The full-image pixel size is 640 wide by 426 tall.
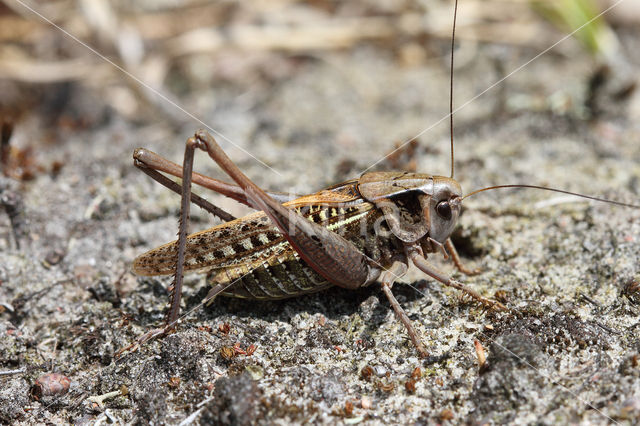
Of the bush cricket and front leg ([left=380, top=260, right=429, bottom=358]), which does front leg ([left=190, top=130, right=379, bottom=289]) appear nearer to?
the bush cricket

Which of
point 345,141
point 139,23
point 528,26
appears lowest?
point 345,141

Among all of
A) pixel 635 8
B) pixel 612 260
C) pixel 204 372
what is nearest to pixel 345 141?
pixel 612 260

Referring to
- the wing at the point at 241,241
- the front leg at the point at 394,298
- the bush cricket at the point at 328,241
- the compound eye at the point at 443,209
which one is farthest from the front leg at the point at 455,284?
the wing at the point at 241,241

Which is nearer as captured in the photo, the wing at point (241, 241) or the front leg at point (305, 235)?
the front leg at point (305, 235)

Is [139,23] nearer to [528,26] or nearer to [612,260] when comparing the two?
[528,26]

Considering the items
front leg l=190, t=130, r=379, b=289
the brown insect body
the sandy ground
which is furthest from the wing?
the sandy ground

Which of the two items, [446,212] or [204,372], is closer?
[204,372]

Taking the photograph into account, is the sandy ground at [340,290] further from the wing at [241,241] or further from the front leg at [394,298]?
the wing at [241,241]
